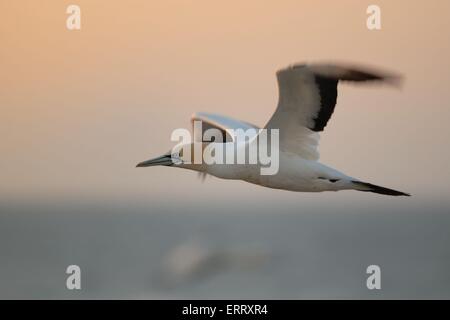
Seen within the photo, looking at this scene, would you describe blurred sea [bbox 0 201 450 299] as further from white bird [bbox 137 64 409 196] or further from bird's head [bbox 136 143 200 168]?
white bird [bbox 137 64 409 196]

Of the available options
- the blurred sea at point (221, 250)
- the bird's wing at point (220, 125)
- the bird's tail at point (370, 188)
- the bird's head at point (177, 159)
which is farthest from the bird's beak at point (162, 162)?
the blurred sea at point (221, 250)

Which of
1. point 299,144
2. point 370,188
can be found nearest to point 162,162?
point 299,144

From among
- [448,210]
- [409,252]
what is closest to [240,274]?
[409,252]

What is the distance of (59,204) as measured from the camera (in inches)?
1270

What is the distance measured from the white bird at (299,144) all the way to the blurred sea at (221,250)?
9.05 metres

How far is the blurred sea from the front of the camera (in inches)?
765

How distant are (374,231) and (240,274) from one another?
7.32 m

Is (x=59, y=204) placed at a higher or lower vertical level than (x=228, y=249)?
higher

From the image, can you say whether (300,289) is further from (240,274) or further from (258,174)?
(258,174)

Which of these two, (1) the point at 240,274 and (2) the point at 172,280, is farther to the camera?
(1) the point at 240,274

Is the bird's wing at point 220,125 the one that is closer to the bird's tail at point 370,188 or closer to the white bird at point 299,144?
the white bird at point 299,144

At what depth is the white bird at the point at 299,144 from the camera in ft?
28.3

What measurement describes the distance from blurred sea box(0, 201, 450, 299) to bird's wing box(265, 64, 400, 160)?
Result: 9.28 m

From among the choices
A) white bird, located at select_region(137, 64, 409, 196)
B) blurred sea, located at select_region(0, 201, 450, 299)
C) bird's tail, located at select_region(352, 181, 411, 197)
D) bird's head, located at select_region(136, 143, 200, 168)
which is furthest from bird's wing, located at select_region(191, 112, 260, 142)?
blurred sea, located at select_region(0, 201, 450, 299)
